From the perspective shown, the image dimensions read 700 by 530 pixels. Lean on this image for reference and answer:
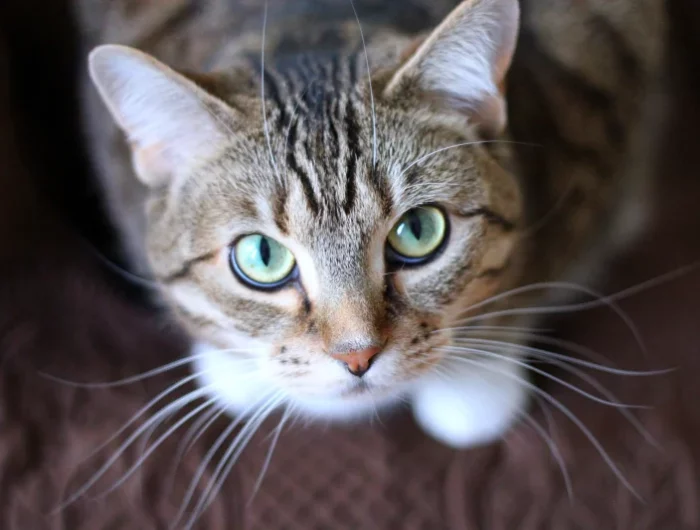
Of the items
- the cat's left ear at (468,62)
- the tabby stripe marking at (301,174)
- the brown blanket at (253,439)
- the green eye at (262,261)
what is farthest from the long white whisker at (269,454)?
the cat's left ear at (468,62)

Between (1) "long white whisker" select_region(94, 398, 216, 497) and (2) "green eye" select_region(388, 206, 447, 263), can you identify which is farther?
(1) "long white whisker" select_region(94, 398, 216, 497)

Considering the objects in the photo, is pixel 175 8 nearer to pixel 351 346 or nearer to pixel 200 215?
pixel 200 215

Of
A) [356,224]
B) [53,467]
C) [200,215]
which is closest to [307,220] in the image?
[356,224]

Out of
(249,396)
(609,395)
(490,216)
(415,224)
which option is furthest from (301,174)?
(609,395)

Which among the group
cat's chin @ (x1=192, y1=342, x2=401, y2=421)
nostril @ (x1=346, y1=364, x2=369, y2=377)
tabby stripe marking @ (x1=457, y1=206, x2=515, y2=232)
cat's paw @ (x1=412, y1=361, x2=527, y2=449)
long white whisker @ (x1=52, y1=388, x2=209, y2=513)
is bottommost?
long white whisker @ (x1=52, y1=388, x2=209, y2=513)

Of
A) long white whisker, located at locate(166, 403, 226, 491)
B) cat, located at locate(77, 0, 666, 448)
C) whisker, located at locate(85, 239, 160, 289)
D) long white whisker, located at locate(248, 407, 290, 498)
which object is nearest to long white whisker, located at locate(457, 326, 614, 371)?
cat, located at locate(77, 0, 666, 448)

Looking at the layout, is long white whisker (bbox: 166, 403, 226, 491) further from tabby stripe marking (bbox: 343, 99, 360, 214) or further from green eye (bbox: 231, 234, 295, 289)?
tabby stripe marking (bbox: 343, 99, 360, 214)

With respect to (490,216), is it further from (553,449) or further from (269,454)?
(269,454)

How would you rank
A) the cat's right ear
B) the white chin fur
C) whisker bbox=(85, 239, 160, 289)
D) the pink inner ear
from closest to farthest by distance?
the cat's right ear, the pink inner ear, the white chin fur, whisker bbox=(85, 239, 160, 289)
